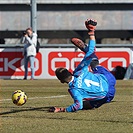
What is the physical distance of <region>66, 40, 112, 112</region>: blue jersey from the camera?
10727 millimetres

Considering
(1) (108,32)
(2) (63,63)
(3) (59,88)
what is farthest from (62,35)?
(3) (59,88)

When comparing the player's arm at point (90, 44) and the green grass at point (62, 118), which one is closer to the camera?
the green grass at point (62, 118)

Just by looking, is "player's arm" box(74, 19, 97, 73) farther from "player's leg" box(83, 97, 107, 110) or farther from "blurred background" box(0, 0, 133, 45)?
"blurred background" box(0, 0, 133, 45)

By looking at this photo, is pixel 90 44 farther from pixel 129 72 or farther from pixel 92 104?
pixel 129 72

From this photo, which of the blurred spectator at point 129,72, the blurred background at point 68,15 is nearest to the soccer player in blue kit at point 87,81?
the blurred spectator at point 129,72

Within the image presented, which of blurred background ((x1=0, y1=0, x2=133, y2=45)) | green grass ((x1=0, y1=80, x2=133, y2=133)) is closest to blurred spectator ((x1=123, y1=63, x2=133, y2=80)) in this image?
green grass ((x1=0, y1=80, x2=133, y2=133))

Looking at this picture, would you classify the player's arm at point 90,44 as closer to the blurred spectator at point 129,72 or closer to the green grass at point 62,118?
the green grass at point 62,118

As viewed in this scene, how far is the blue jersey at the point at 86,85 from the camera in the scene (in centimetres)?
1073

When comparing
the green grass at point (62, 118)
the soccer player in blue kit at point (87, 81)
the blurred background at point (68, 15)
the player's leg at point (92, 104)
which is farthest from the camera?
the blurred background at point (68, 15)

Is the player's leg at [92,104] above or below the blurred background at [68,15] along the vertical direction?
below

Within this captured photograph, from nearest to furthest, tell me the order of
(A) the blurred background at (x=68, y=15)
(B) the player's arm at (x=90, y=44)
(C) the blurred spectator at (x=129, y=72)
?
1. (B) the player's arm at (x=90, y=44)
2. (C) the blurred spectator at (x=129, y=72)
3. (A) the blurred background at (x=68, y=15)

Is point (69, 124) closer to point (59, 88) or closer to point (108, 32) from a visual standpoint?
point (59, 88)

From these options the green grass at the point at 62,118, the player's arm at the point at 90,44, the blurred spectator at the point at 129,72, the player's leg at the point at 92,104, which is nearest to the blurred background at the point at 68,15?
the blurred spectator at the point at 129,72

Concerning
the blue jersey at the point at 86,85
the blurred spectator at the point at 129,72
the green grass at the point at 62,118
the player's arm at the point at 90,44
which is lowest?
the blurred spectator at the point at 129,72
